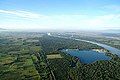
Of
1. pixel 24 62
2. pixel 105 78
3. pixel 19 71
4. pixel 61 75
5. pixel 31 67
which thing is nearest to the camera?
pixel 105 78

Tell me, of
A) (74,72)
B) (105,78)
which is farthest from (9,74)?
(105,78)

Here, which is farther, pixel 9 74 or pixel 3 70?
pixel 3 70

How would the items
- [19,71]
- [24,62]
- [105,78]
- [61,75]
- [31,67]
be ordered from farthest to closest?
[24,62], [31,67], [19,71], [61,75], [105,78]

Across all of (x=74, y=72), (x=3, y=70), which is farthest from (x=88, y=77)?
(x=3, y=70)

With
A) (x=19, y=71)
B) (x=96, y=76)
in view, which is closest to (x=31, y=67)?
(x=19, y=71)

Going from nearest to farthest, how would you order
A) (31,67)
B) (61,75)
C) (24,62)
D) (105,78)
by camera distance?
(105,78), (61,75), (31,67), (24,62)

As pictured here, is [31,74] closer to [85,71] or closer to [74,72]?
[74,72]

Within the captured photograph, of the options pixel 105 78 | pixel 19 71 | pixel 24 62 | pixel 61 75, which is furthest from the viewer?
pixel 24 62

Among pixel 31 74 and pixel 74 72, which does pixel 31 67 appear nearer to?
pixel 31 74

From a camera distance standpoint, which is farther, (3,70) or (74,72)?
(3,70)
